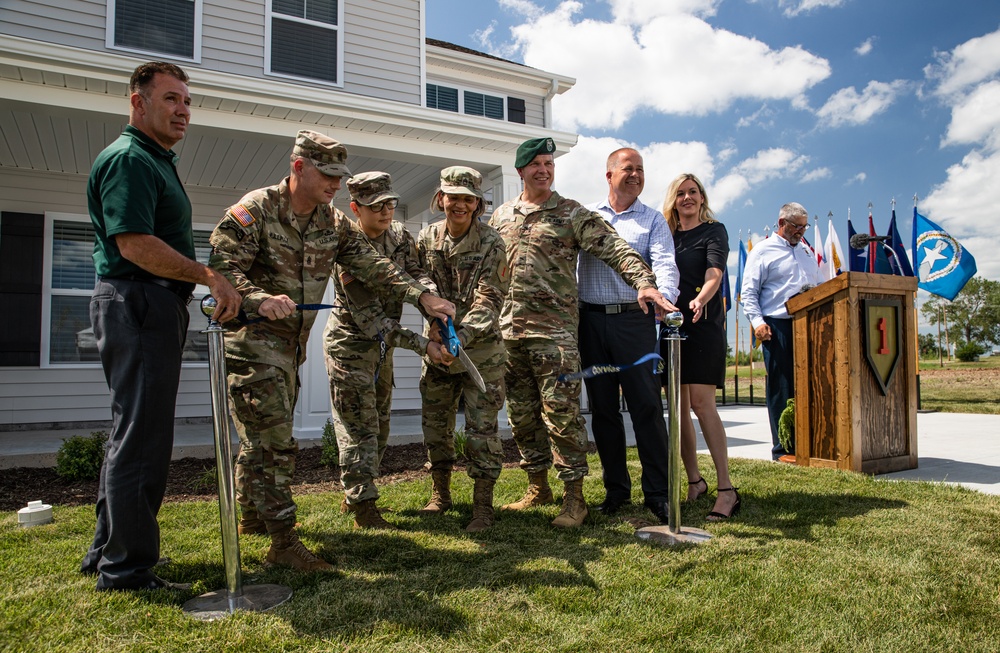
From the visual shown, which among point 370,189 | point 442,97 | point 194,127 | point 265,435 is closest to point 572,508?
point 265,435

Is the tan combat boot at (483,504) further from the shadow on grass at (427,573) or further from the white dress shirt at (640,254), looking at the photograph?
the white dress shirt at (640,254)

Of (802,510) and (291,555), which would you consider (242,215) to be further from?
(802,510)

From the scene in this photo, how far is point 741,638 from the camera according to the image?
2043 mm

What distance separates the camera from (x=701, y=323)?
3.83m

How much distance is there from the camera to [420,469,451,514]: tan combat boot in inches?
156

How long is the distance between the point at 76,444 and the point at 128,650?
396 cm

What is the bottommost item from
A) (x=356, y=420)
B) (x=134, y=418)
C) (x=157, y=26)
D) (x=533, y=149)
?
(x=356, y=420)

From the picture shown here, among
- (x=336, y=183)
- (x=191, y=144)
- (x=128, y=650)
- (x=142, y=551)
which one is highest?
(x=191, y=144)

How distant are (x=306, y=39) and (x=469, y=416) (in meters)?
7.16

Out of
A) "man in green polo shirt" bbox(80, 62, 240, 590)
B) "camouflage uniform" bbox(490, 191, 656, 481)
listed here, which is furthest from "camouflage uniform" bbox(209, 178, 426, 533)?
"camouflage uniform" bbox(490, 191, 656, 481)

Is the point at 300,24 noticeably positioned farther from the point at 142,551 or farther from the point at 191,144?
the point at 142,551

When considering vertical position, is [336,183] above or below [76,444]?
above

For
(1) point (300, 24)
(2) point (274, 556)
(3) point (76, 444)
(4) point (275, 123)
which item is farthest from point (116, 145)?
(1) point (300, 24)

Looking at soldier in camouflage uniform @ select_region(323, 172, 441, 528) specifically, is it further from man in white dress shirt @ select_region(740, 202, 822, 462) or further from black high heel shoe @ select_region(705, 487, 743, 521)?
man in white dress shirt @ select_region(740, 202, 822, 462)
